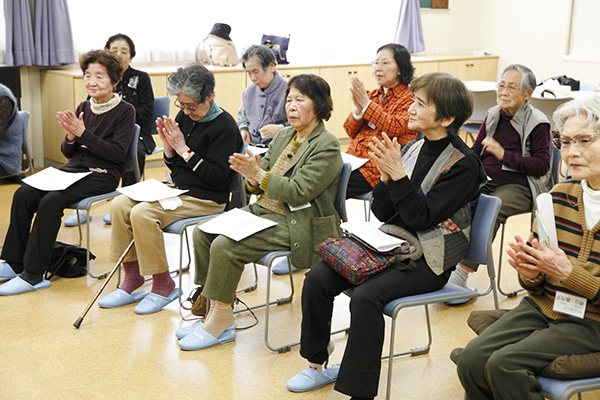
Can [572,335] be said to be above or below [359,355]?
above

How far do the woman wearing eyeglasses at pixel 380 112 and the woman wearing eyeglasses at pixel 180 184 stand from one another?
0.78m

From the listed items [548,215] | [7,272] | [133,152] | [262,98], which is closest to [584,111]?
[548,215]

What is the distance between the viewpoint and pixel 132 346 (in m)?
3.06

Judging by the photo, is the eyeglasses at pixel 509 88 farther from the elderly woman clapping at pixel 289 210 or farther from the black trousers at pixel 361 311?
the black trousers at pixel 361 311

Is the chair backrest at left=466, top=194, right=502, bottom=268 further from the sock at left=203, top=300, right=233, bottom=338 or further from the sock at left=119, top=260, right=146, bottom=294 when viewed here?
the sock at left=119, top=260, right=146, bottom=294

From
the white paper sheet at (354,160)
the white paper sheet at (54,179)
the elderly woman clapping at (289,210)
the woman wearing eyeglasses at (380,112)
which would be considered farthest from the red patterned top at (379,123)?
the white paper sheet at (54,179)

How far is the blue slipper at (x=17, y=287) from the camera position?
361 cm

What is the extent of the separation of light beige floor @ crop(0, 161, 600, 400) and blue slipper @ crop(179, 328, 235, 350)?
0.03m

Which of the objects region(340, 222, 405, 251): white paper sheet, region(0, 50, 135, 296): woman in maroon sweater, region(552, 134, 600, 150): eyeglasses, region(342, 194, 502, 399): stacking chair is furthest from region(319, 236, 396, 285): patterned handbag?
region(0, 50, 135, 296): woman in maroon sweater

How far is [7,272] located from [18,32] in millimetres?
2813

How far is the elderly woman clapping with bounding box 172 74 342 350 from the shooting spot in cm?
294

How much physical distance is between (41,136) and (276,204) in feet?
13.2

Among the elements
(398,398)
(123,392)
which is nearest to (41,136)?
(123,392)

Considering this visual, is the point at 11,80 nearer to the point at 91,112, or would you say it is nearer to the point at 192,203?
Result: the point at 91,112
